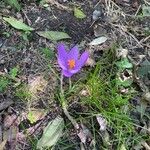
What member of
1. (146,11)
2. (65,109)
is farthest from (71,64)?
(146,11)

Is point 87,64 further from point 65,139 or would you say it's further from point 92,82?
point 65,139

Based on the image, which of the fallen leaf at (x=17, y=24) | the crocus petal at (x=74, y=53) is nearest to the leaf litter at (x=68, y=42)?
the fallen leaf at (x=17, y=24)

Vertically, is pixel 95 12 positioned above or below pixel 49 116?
above

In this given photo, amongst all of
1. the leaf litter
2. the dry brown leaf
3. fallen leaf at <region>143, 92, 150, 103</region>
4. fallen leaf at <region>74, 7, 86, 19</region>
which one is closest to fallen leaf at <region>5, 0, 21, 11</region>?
the leaf litter

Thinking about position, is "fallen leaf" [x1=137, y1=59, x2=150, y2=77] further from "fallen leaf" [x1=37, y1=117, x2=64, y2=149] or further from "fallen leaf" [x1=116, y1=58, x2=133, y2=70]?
"fallen leaf" [x1=37, y1=117, x2=64, y2=149]

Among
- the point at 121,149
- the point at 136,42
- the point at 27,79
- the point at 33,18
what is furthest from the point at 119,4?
A: the point at 121,149

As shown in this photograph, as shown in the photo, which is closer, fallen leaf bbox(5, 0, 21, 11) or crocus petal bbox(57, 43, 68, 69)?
crocus petal bbox(57, 43, 68, 69)
